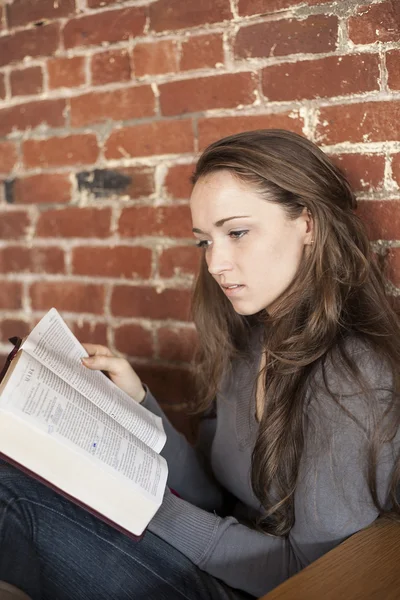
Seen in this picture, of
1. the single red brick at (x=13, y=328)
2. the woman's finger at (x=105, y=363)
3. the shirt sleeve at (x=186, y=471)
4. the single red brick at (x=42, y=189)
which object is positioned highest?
the single red brick at (x=42, y=189)

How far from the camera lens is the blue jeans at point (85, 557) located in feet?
3.42

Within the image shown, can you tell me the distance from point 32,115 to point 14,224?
0.31 m

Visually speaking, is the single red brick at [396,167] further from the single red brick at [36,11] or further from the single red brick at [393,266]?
the single red brick at [36,11]

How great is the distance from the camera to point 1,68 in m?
1.72

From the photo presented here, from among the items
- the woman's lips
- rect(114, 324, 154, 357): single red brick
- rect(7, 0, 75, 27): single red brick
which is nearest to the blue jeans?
the woman's lips

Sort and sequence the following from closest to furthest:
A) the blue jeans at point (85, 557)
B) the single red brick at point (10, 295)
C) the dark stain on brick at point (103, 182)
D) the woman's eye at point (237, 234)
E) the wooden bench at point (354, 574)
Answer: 1. the wooden bench at point (354, 574)
2. the blue jeans at point (85, 557)
3. the woman's eye at point (237, 234)
4. the dark stain on brick at point (103, 182)
5. the single red brick at point (10, 295)

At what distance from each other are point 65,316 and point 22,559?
872mm

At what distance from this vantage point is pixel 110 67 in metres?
1.55

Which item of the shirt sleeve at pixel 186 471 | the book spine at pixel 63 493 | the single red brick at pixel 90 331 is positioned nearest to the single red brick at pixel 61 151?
the single red brick at pixel 90 331

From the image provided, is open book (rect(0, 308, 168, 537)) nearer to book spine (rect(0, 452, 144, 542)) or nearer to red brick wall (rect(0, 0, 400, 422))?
book spine (rect(0, 452, 144, 542))

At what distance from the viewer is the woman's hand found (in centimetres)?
125

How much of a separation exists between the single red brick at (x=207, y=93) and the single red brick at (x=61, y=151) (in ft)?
0.77

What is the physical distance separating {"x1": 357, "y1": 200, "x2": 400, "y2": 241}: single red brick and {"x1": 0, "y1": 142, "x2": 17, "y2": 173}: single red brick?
985 millimetres

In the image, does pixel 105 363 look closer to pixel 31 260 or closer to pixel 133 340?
pixel 133 340
